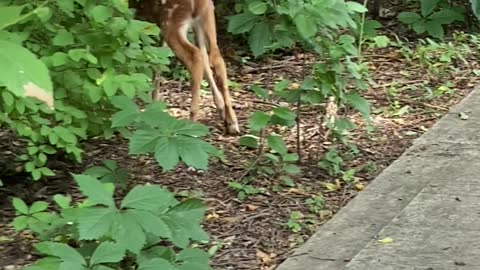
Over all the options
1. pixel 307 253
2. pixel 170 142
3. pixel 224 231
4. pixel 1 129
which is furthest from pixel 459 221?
pixel 1 129

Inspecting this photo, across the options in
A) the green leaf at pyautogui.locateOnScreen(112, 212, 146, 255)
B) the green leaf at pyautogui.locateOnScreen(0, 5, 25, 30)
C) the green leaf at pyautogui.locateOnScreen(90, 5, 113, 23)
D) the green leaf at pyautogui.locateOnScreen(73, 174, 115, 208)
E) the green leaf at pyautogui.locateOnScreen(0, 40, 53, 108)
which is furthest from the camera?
the green leaf at pyautogui.locateOnScreen(90, 5, 113, 23)

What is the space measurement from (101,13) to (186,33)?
1462 mm

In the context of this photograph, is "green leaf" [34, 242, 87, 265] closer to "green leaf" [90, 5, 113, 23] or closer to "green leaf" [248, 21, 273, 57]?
"green leaf" [90, 5, 113, 23]

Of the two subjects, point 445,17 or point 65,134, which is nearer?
point 65,134

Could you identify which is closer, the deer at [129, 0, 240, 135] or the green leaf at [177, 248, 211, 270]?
the green leaf at [177, 248, 211, 270]

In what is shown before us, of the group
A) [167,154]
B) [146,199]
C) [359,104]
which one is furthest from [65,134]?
[359,104]

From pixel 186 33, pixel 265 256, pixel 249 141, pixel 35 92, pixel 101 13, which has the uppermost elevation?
pixel 35 92

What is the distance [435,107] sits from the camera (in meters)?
6.18

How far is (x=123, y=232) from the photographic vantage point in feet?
11.0

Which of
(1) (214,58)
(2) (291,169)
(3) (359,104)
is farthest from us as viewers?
(1) (214,58)

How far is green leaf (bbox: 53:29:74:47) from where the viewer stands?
14.2 feet

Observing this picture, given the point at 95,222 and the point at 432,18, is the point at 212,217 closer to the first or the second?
the point at 95,222

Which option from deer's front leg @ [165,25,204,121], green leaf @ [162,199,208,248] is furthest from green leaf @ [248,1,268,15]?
green leaf @ [162,199,208,248]

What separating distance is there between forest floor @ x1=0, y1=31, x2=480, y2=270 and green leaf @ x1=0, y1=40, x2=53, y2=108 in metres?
2.73
